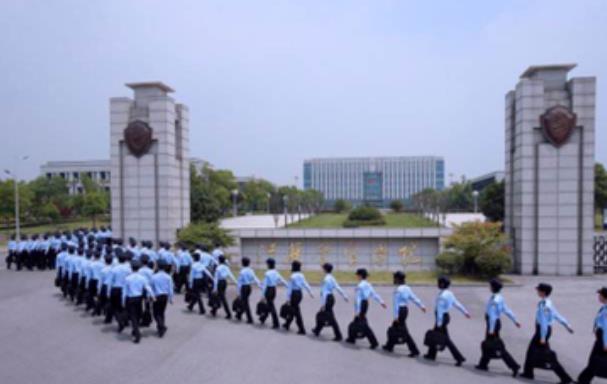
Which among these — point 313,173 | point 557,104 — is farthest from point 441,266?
point 313,173

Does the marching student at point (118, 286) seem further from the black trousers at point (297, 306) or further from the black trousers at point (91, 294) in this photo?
the black trousers at point (297, 306)

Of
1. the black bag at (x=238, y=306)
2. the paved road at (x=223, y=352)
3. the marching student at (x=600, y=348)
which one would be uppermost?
the marching student at (x=600, y=348)

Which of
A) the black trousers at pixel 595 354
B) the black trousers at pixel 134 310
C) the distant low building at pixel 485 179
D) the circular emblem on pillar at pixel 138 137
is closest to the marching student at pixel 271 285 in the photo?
the black trousers at pixel 134 310

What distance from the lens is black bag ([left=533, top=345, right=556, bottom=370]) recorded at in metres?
5.86

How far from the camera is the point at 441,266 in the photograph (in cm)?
1452

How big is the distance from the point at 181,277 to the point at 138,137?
22.0 feet

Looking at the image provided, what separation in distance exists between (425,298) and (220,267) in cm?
536

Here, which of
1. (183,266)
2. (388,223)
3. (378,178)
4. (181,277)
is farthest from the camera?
(378,178)

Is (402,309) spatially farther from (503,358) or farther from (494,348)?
(503,358)

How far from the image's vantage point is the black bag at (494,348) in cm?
627

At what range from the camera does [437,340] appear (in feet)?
21.9

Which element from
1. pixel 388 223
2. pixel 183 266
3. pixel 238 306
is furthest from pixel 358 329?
pixel 388 223

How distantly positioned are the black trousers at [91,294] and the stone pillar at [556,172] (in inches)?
481

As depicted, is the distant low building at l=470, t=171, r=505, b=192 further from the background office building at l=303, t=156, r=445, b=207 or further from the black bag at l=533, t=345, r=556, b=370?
the black bag at l=533, t=345, r=556, b=370
